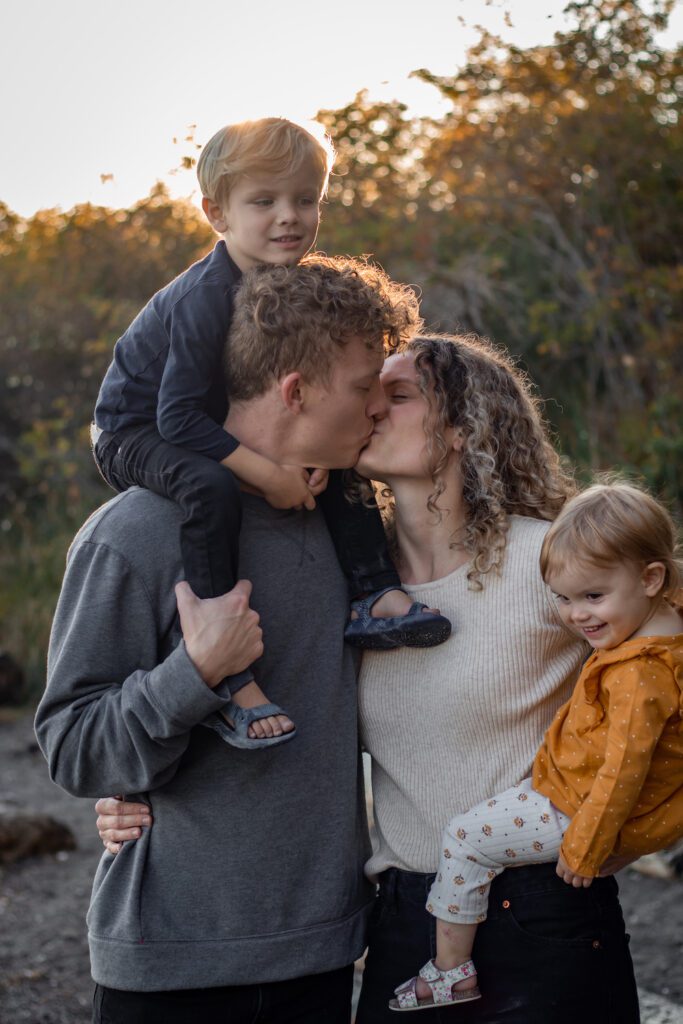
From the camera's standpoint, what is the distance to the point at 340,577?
8.34ft

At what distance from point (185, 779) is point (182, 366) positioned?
898mm

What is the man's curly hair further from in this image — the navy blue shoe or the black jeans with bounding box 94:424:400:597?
the navy blue shoe

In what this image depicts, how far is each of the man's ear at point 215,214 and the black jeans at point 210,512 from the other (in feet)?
2.14

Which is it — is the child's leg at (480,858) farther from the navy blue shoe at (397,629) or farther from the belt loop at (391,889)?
the navy blue shoe at (397,629)

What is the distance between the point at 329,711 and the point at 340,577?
309 millimetres

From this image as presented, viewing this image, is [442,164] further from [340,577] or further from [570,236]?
[340,577]

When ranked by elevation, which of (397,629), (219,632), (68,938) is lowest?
(68,938)

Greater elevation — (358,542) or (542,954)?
(358,542)

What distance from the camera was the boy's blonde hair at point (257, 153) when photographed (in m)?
2.80

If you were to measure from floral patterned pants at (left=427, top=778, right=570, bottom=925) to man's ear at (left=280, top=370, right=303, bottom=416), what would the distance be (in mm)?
933

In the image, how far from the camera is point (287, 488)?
2.43 meters

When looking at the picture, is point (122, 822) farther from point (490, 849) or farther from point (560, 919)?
point (560, 919)

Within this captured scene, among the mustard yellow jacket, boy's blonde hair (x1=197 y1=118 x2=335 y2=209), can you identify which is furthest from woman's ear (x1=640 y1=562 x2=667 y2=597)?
boy's blonde hair (x1=197 y1=118 x2=335 y2=209)

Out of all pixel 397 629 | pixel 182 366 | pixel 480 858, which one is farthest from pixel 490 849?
pixel 182 366
